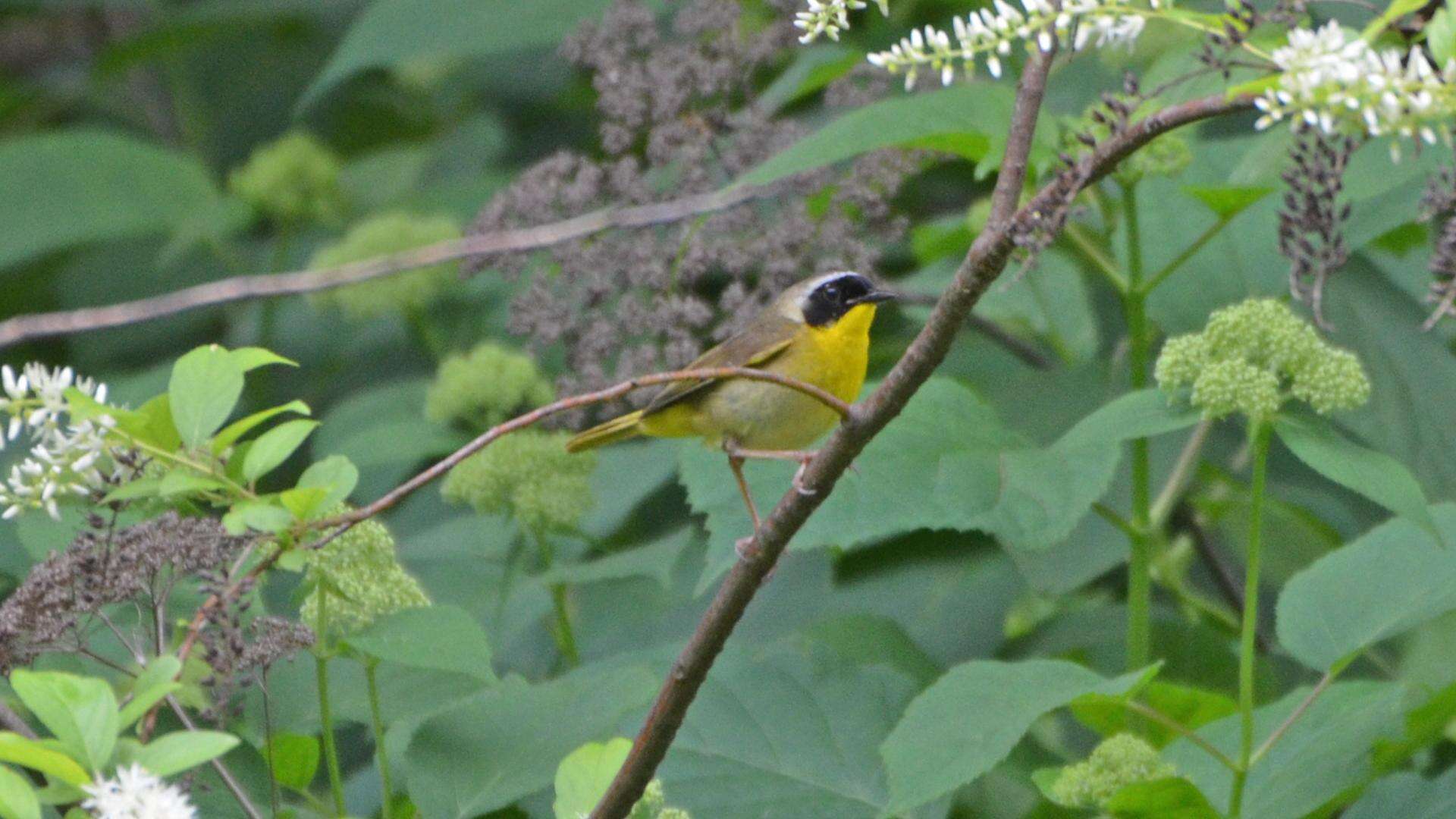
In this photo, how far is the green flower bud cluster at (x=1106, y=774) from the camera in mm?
2201

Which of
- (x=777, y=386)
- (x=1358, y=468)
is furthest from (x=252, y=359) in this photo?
(x=777, y=386)

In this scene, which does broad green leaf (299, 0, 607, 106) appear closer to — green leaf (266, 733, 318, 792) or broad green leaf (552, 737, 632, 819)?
green leaf (266, 733, 318, 792)

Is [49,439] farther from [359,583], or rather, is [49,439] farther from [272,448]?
[359,583]

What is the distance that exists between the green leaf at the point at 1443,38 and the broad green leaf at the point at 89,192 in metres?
4.66

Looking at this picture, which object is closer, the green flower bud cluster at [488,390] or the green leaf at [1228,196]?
the green leaf at [1228,196]

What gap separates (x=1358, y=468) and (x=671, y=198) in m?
1.54

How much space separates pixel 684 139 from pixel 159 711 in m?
1.64

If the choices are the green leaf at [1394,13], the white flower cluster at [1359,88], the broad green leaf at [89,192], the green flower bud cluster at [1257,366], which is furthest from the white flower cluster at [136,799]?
the broad green leaf at [89,192]

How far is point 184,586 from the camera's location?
7.42 ft

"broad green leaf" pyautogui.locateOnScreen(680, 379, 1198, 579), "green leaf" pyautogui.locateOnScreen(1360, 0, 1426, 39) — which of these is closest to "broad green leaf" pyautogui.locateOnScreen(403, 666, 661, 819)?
"broad green leaf" pyautogui.locateOnScreen(680, 379, 1198, 579)

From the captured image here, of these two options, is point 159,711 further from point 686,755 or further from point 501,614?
point 501,614

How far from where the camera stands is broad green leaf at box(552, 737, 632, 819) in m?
1.79

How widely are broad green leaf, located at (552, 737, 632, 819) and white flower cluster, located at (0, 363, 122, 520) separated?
62 cm

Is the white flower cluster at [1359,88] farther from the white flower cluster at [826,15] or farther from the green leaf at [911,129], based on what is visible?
the green leaf at [911,129]
